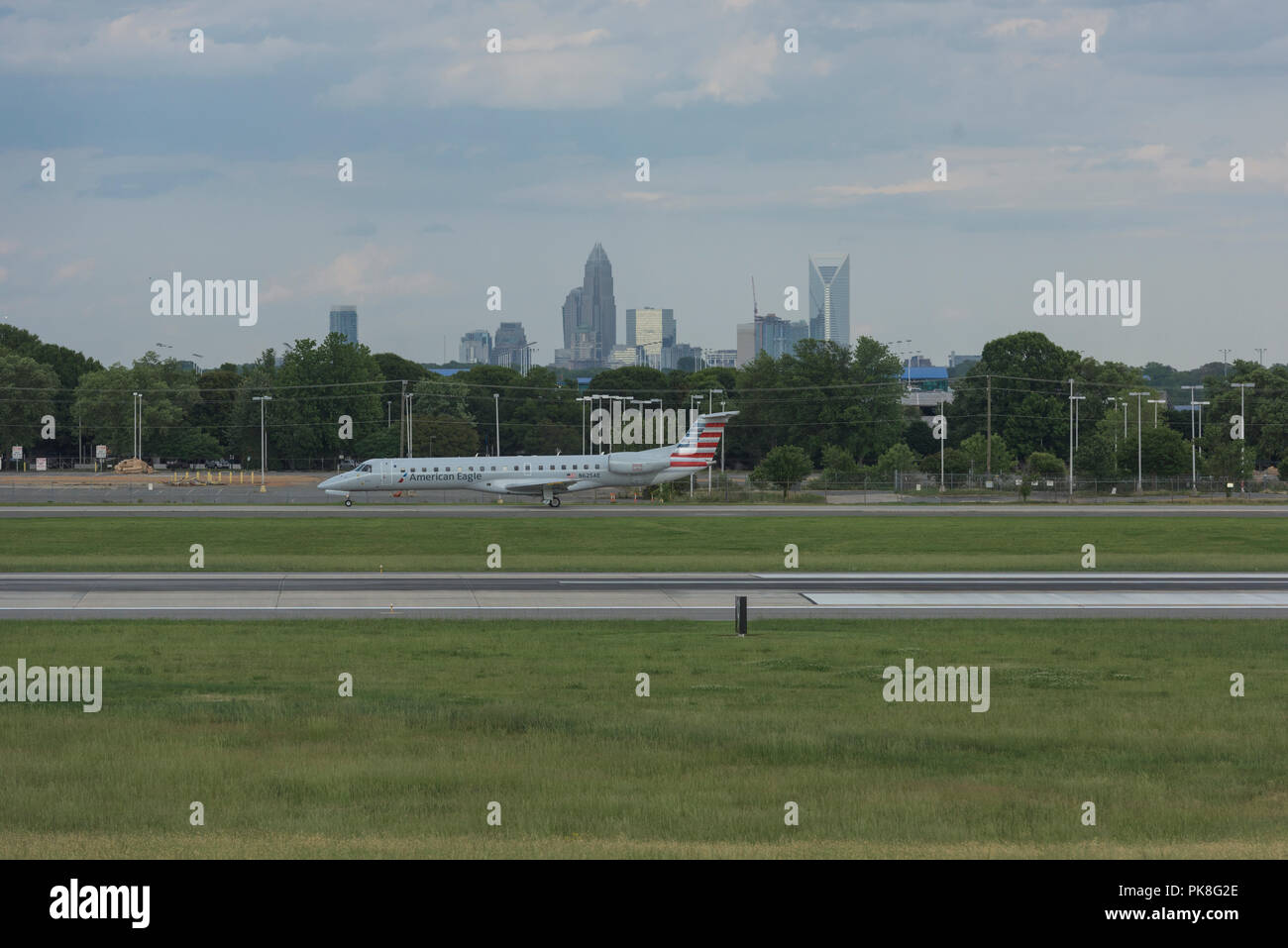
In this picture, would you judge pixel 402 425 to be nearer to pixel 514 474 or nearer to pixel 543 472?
pixel 514 474

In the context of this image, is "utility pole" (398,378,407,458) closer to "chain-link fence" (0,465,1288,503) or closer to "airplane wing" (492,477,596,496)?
A: "chain-link fence" (0,465,1288,503)

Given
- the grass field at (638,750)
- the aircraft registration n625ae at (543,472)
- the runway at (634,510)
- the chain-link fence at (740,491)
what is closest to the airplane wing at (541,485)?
the aircraft registration n625ae at (543,472)

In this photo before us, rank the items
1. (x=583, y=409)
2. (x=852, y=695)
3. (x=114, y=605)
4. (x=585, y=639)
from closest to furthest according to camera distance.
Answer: (x=852, y=695)
(x=585, y=639)
(x=114, y=605)
(x=583, y=409)

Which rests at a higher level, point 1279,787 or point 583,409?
point 583,409

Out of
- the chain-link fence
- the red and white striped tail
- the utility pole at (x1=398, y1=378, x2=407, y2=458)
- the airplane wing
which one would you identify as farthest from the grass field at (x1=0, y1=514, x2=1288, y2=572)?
the utility pole at (x1=398, y1=378, x2=407, y2=458)
